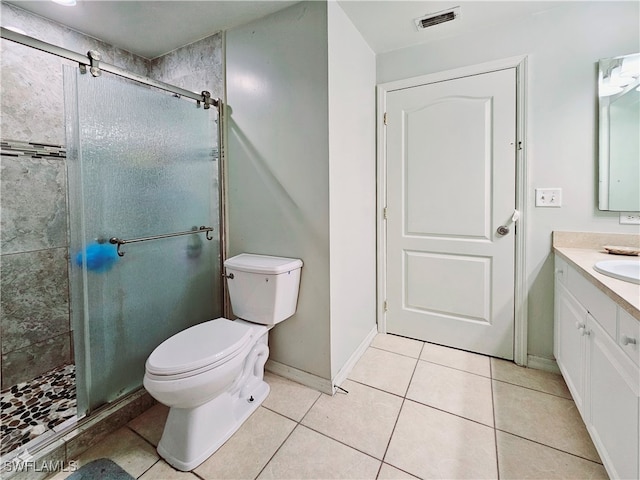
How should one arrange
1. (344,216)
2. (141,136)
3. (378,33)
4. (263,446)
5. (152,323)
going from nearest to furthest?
1. (263,446)
2. (141,136)
3. (152,323)
4. (344,216)
5. (378,33)

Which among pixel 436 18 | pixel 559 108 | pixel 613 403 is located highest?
pixel 436 18

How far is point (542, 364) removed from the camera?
6.07 feet

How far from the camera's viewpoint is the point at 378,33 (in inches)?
76.2

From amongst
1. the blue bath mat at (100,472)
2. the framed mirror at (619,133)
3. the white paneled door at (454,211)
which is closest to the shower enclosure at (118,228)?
the blue bath mat at (100,472)

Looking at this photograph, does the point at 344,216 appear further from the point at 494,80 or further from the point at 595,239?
the point at 595,239

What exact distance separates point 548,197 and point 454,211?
1.72 ft

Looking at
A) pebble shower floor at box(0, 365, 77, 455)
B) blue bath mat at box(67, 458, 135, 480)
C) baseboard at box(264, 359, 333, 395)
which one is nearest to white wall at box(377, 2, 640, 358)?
baseboard at box(264, 359, 333, 395)

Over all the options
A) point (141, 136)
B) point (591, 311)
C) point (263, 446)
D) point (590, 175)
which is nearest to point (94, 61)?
point (141, 136)

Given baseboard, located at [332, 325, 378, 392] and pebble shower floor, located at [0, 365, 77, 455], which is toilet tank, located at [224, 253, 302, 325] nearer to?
baseboard, located at [332, 325, 378, 392]

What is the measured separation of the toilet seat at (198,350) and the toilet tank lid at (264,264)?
0.31 metres

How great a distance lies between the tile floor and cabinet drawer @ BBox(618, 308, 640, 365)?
0.65 metres

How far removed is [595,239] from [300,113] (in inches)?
72.1

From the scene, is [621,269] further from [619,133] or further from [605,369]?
[619,133]

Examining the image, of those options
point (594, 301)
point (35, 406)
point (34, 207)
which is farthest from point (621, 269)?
point (34, 207)
